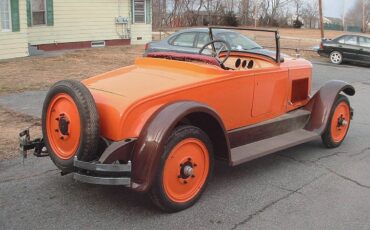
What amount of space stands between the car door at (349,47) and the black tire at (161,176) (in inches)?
674

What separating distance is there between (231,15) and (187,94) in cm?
4155

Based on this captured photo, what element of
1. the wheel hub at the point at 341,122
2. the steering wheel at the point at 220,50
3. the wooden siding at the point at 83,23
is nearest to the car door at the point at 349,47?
the wooden siding at the point at 83,23

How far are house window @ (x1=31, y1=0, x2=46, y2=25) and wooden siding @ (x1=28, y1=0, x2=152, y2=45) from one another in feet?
0.83

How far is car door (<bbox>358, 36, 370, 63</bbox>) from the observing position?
19469mm

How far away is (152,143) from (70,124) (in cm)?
81

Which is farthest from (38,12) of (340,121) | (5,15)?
(340,121)

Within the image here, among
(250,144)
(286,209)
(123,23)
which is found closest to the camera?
(286,209)

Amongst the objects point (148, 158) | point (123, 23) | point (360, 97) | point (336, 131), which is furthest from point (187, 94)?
point (123, 23)

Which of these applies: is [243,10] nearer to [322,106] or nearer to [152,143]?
[322,106]

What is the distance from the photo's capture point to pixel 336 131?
636 cm

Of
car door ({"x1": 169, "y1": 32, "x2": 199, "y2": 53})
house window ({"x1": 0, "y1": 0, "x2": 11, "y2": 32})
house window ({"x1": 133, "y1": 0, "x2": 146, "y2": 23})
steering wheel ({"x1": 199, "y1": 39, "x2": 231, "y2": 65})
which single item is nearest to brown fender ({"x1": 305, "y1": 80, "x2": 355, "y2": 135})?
steering wheel ({"x1": 199, "y1": 39, "x2": 231, "y2": 65})

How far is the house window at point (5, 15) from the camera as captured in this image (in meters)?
14.9

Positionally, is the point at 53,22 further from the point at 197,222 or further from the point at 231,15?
the point at 231,15

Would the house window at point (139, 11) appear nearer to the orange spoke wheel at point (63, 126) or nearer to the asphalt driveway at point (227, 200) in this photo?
the asphalt driveway at point (227, 200)
